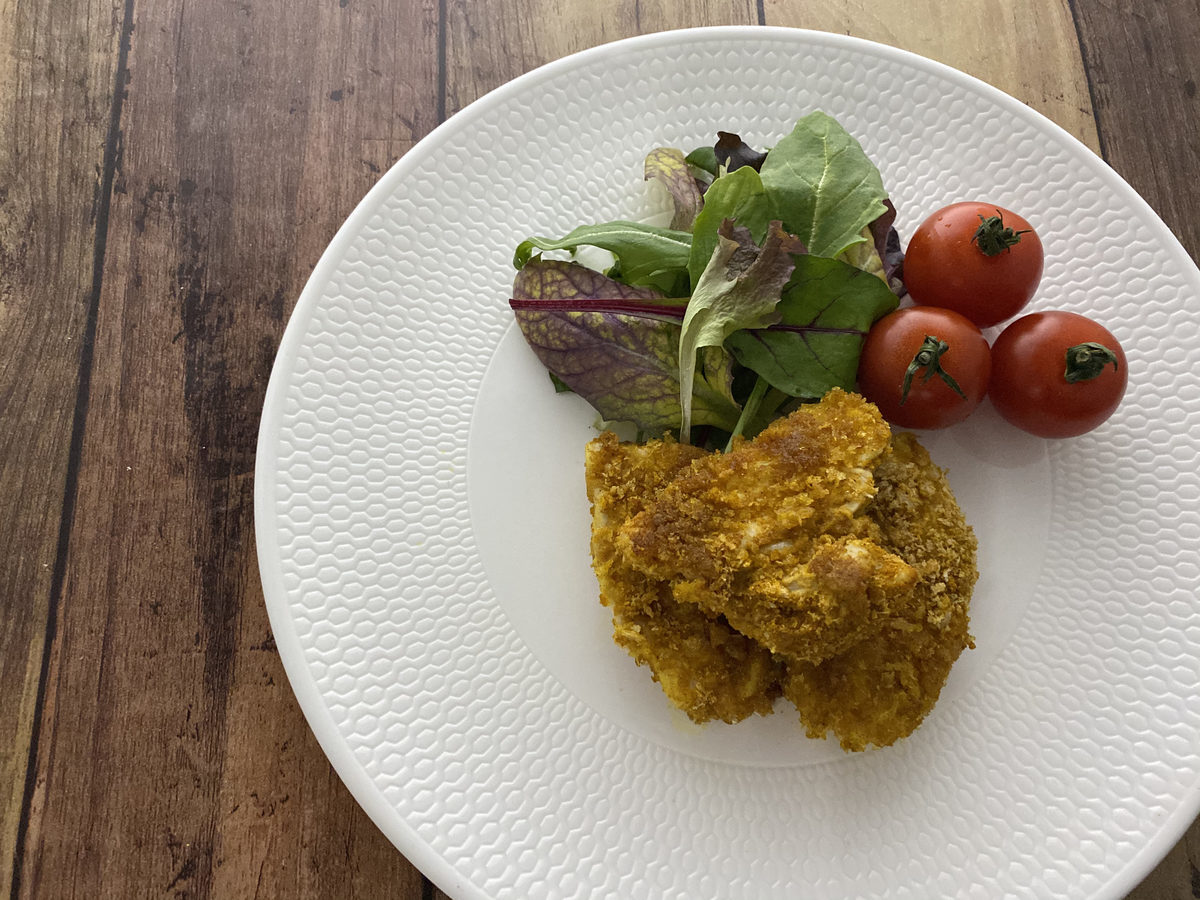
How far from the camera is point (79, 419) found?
7.38ft

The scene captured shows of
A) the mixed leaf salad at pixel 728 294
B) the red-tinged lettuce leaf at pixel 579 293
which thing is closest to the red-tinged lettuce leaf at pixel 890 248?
the mixed leaf salad at pixel 728 294

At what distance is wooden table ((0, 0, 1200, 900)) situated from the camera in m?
2.06

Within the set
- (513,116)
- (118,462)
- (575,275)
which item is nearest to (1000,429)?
(575,275)

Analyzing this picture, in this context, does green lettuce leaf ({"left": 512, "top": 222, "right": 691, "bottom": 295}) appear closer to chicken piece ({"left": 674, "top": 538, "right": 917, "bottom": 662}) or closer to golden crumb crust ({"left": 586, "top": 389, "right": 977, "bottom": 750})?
golden crumb crust ({"left": 586, "top": 389, "right": 977, "bottom": 750})

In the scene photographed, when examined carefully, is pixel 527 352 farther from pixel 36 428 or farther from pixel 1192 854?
pixel 1192 854

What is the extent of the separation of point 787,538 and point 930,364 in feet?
1.52

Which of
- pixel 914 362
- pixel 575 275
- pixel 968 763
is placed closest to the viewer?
pixel 914 362

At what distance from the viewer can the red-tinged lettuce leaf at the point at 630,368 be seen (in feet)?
6.46

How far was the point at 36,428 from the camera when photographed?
224cm

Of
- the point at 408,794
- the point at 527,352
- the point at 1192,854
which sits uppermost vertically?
the point at 527,352

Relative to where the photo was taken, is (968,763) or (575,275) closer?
(968,763)

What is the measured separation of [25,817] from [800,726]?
1.82 m

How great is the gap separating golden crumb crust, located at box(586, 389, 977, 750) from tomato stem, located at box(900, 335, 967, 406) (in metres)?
0.11

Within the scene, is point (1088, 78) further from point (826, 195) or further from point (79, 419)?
point (79, 419)
